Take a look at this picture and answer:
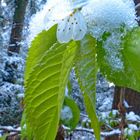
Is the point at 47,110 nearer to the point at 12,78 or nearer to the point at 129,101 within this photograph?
the point at 129,101

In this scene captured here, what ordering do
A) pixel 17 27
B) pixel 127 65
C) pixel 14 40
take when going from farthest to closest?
pixel 14 40 → pixel 17 27 → pixel 127 65

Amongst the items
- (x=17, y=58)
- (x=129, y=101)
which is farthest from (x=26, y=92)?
(x=17, y=58)

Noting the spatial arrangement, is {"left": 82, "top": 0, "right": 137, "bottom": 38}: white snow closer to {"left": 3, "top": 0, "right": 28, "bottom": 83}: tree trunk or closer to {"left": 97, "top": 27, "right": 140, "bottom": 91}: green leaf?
{"left": 97, "top": 27, "right": 140, "bottom": 91}: green leaf

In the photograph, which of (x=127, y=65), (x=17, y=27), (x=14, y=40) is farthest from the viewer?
(x=14, y=40)

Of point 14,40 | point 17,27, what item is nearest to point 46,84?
point 17,27

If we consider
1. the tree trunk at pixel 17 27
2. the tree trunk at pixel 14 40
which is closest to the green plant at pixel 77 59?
the tree trunk at pixel 17 27

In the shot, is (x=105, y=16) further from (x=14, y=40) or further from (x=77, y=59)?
(x=14, y=40)
